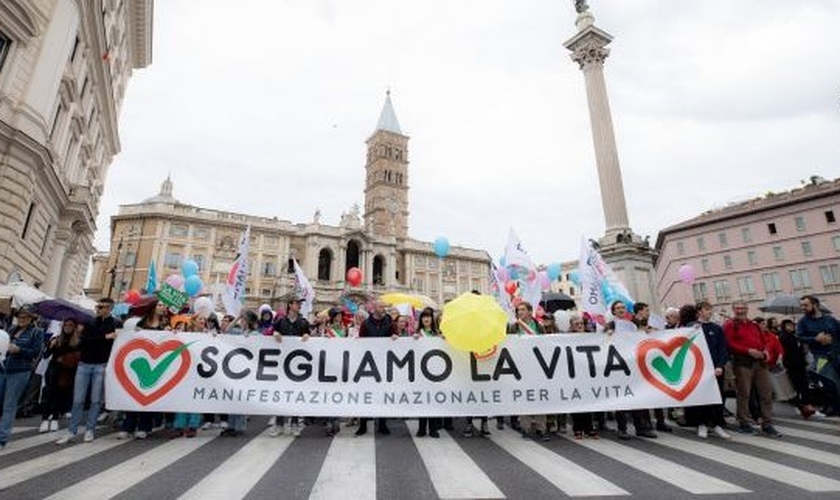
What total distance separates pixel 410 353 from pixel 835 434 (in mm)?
6516

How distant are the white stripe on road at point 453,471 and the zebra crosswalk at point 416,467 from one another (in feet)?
0.04

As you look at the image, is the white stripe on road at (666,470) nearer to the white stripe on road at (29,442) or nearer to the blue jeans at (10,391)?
the white stripe on road at (29,442)

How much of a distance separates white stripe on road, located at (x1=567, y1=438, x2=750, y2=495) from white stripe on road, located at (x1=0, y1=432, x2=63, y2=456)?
24.3 feet

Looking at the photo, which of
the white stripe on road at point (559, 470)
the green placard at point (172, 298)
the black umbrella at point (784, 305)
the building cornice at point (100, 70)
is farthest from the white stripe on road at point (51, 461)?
the building cornice at point (100, 70)

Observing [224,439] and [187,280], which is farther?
[187,280]

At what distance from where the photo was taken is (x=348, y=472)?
452 centimetres

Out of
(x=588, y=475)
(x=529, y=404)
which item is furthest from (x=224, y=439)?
(x=588, y=475)

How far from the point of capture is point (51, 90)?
590 inches

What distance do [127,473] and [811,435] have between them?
358 inches

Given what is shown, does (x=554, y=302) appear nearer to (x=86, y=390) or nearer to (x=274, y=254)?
(x=86, y=390)

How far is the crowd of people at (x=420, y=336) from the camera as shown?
6.31 m

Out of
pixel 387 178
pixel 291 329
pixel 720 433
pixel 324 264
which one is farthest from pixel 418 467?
pixel 387 178

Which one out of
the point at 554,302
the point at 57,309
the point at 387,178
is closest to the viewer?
the point at 57,309

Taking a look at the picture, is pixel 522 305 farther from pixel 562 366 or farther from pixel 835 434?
pixel 835 434
